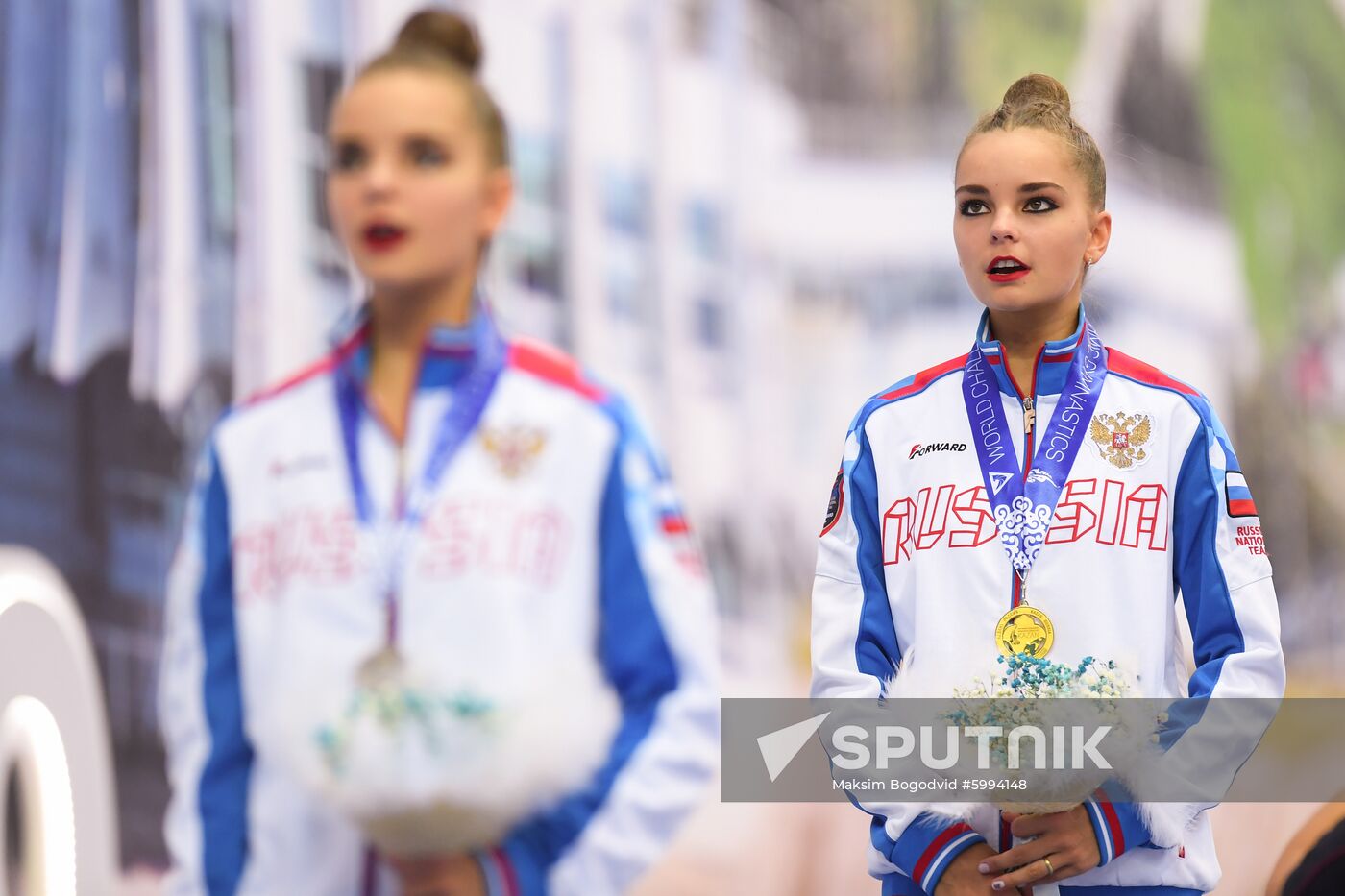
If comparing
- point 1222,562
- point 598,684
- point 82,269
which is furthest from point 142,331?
point 1222,562

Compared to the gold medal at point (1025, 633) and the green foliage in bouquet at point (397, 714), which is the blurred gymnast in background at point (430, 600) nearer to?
the green foliage in bouquet at point (397, 714)

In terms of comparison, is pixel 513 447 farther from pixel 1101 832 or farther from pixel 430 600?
pixel 1101 832

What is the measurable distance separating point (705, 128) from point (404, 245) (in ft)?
3.11

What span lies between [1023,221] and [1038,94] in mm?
192

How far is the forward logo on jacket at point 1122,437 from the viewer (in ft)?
6.04

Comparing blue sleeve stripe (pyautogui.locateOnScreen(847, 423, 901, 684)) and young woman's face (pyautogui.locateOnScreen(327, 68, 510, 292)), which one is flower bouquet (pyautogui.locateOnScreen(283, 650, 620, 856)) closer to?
blue sleeve stripe (pyautogui.locateOnScreen(847, 423, 901, 684))

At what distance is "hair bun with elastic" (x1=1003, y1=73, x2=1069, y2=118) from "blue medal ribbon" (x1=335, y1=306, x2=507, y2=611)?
890 millimetres

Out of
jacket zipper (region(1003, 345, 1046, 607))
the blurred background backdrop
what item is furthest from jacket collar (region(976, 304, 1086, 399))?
the blurred background backdrop

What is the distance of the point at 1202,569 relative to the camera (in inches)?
70.6

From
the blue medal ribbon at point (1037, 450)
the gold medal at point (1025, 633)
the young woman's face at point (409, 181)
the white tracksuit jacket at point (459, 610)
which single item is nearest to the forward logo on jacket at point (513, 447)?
the white tracksuit jacket at point (459, 610)

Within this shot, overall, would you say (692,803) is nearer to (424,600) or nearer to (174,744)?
(424,600)

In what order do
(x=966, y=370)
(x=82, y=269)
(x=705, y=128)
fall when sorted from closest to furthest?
1. (x=966, y=370)
2. (x=82, y=269)
3. (x=705, y=128)

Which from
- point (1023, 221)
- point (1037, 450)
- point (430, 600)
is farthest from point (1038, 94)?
point (430, 600)

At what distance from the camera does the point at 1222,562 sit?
178 cm
